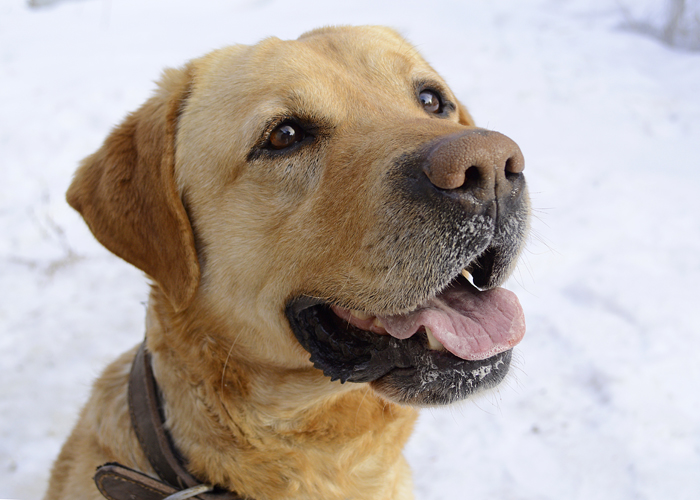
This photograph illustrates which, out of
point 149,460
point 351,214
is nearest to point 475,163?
point 351,214

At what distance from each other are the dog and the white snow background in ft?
1.44

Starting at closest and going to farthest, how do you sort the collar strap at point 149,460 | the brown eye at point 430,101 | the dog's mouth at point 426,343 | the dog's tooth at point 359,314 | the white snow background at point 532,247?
the dog's mouth at point 426,343 → the dog's tooth at point 359,314 → the collar strap at point 149,460 → the brown eye at point 430,101 → the white snow background at point 532,247

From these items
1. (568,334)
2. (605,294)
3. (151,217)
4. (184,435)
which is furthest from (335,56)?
(605,294)

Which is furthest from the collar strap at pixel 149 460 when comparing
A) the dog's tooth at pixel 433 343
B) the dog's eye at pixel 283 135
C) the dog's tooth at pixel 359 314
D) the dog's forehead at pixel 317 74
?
the dog's forehead at pixel 317 74

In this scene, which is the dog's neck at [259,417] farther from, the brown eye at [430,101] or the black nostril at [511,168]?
the brown eye at [430,101]

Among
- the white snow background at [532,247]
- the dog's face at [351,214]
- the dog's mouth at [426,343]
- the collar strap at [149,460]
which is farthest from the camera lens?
the white snow background at [532,247]

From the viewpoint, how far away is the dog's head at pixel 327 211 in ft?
6.27

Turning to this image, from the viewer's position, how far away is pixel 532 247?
547cm

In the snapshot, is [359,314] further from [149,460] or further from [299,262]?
[149,460]

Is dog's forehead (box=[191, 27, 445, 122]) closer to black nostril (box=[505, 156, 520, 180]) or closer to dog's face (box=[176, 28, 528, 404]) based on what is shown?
dog's face (box=[176, 28, 528, 404])

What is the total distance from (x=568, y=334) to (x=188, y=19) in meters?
9.85

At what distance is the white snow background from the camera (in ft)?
11.8

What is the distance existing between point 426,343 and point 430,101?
1351mm

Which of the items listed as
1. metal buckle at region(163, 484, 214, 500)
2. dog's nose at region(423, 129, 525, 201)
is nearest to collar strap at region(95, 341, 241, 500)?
metal buckle at region(163, 484, 214, 500)
